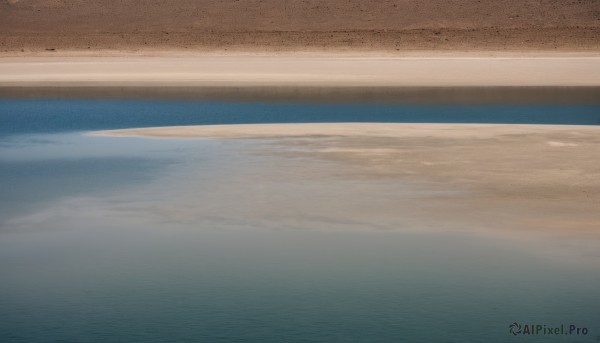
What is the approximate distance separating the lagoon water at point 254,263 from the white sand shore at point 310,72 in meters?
16.5

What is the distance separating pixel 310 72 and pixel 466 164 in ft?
66.3

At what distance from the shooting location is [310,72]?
31188mm

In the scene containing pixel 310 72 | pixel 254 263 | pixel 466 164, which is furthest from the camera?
pixel 310 72


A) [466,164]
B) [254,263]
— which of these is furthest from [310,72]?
[254,263]

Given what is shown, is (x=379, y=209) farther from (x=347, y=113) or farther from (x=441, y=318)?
(x=347, y=113)

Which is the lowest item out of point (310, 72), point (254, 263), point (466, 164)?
point (254, 263)

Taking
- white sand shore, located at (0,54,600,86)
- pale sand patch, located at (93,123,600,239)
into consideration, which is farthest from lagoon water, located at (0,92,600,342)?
white sand shore, located at (0,54,600,86)

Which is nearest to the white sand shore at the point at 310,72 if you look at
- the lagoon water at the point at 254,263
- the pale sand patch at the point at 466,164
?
the pale sand patch at the point at 466,164

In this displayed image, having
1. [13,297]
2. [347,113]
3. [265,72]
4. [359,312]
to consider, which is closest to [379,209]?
[359,312]

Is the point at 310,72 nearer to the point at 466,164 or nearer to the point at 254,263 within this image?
the point at 466,164

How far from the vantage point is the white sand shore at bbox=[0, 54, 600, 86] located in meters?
27.9

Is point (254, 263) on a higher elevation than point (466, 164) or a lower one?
lower

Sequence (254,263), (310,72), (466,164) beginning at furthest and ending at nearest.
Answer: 1. (310,72)
2. (466,164)
3. (254,263)

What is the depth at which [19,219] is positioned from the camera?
8844mm
